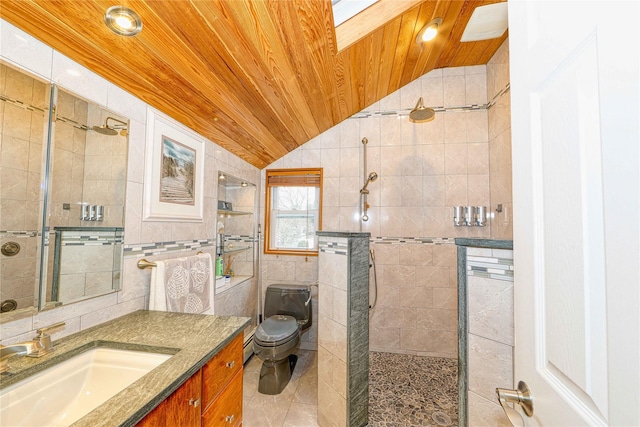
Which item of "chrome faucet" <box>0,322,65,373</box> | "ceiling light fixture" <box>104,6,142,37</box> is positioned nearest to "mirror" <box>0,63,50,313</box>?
"chrome faucet" <box>0,322,65,373</box>

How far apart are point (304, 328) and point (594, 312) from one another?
2.27m

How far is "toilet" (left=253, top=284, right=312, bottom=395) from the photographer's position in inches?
72.3

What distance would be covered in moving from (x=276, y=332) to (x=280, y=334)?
5 centimetres

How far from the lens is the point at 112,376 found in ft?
2.90

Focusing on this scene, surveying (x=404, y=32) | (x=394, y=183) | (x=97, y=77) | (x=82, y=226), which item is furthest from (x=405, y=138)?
(x=82, y=226)

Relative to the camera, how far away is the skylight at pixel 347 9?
4.65 ft

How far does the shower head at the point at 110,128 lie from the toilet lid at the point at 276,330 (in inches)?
63.1

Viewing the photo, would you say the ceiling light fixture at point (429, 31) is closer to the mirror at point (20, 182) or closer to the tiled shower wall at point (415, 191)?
Answer: the tiled shower wall at point (415, 191)

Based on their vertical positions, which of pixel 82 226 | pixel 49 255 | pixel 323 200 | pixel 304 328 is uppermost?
pixel 323 200

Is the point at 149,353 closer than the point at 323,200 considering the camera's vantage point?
Yes

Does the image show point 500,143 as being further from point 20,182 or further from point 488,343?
point 20,182

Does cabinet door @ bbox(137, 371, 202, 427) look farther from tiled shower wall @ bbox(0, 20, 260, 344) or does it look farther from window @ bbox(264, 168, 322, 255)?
window @ bbox(264, 168, 322, 255)

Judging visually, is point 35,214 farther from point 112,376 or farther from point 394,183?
point 394,183

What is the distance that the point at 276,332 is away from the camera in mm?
1912
